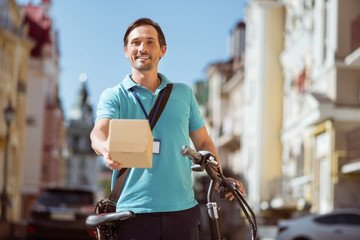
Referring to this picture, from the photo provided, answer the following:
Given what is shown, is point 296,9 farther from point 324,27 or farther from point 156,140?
point 156,140

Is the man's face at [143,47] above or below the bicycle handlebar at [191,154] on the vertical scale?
above

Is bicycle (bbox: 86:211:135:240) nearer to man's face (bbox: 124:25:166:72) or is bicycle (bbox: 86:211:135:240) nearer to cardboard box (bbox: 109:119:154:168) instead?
cardboard box (bbox: 109:119:154:168)

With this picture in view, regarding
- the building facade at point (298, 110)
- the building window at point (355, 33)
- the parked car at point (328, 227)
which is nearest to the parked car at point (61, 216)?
Result: the parked car at point (328, 227)

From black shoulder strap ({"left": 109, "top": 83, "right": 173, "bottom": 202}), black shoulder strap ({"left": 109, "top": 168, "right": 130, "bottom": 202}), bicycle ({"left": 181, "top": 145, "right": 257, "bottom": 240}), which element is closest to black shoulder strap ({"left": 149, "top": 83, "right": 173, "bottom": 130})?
black shoulder strap ({"left": 109, "top": 83, "right": 173, "bottom": 202})

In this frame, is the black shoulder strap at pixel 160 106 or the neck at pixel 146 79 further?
the neck at pixel 146 79

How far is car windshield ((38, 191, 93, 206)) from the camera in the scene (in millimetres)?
17141

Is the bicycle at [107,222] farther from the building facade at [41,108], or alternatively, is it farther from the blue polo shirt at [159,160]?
the building facade at [41,108]

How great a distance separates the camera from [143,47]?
3.79 metres

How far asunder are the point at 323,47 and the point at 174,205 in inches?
974

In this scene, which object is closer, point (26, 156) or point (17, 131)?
point (17, 131)

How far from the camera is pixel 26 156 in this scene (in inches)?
2429

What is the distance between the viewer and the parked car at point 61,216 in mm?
16844

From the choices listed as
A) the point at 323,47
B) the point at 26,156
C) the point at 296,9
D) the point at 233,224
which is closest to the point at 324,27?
the point at 323,47

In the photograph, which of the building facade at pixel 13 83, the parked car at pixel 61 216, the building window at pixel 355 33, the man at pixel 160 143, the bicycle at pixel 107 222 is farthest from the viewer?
the building facade at pixel 13 83
